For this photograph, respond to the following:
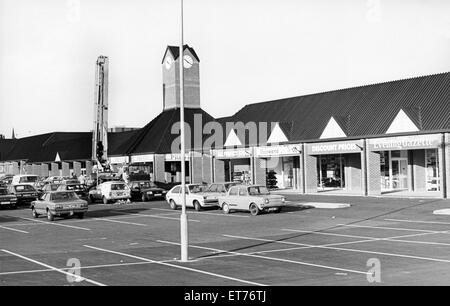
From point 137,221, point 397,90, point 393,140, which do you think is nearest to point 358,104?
point 397,90

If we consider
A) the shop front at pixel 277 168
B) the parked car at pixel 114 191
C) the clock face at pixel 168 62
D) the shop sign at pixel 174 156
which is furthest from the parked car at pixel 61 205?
the clock face at pixel 168 62

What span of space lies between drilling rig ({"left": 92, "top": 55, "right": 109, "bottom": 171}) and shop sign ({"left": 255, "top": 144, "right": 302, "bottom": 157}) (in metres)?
11.8

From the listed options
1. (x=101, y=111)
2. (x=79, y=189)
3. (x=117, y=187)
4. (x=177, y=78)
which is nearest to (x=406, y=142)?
(x=117, y=187)

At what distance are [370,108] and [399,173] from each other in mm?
4811

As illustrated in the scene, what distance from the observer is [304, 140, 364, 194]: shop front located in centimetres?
4103

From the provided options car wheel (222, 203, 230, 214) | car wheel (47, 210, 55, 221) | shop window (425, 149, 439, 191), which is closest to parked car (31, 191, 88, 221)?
car wheel (47, 210, 55, 221)

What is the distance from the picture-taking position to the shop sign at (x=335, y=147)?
39938mm

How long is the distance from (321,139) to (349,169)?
12.8 feet

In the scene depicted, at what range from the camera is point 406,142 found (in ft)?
120

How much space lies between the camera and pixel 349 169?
44.7 m

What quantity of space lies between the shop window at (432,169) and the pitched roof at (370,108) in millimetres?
3181

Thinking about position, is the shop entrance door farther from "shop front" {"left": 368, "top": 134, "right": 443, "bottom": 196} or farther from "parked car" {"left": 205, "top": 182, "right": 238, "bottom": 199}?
"parked car" {"left": 205, "top": 182, "right": 238, "bottom": 199}

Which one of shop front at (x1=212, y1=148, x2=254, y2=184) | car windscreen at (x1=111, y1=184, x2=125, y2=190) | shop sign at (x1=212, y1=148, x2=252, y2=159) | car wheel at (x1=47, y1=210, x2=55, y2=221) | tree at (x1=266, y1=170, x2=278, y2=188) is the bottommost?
car wheel at (x1=47, y1=210, x2=55, y2=221)

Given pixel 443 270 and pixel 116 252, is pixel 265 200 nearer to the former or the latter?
pixel 116 252
